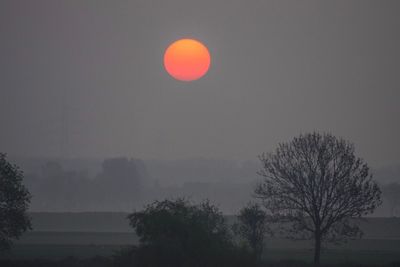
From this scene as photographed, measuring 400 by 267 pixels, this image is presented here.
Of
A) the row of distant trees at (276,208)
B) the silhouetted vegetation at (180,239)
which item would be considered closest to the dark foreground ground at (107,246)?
the row of distant trees at (276,208)

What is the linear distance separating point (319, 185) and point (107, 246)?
3533cm

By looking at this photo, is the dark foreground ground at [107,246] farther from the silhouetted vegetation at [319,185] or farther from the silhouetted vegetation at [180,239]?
the silhouetted vegetation at [180,239]

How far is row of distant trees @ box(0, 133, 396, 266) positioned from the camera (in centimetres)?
4584

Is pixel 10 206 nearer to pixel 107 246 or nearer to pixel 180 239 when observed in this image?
pixel 180 239

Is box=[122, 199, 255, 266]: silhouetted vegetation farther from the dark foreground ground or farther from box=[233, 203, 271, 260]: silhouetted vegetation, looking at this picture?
box=[233, 203, 271, 260]: silhouetted vegetation

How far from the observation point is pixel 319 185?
1950 inches

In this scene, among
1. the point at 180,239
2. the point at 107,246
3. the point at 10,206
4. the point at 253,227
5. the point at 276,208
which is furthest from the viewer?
the point at 107,246

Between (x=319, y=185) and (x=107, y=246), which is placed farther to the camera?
(x=107, y=246)

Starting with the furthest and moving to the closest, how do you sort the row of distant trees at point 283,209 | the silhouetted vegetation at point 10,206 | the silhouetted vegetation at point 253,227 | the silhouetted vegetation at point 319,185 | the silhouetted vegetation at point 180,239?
the silhouetted vegetation at point 10,206 < the silhouetted vegetation at point 253,227 < the silhouetted vegetation at point 319,185 < the row of distant trees at point 283,209 < the silhouetted vegetation at point 180,239

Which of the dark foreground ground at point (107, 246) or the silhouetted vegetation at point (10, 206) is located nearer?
the dark foreground ground at point (107, 246)

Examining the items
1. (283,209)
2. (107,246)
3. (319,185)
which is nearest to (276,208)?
(283,209)

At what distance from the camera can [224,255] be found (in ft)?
149

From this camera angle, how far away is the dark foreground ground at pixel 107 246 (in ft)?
168

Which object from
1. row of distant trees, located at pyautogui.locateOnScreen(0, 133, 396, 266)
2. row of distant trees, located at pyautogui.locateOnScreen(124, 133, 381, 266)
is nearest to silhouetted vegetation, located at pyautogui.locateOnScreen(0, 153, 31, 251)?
row of distant trees, located at pyautogui.locateOnScreen(0, 133, 396, 266)
